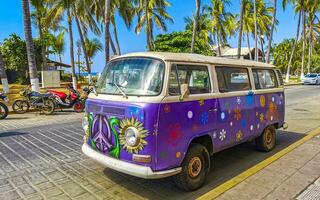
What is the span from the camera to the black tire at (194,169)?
4.01m

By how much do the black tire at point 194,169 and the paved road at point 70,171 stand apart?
0.43 ft

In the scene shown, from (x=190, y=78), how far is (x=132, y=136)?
51.8 inches

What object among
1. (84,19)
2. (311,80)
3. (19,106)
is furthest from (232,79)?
(311,80)

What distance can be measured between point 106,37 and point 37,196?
47.8ft

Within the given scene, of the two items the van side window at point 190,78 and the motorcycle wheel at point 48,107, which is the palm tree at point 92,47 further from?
the van side window at point 190,78

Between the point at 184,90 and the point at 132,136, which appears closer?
the point at 132,136

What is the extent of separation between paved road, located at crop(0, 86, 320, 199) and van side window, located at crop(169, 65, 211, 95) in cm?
155

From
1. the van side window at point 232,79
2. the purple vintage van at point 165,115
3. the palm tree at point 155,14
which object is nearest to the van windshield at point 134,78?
the purple vintage van at point 165,115

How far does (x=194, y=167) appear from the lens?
13.8 feet

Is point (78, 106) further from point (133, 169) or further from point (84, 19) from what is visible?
point (84, 19)

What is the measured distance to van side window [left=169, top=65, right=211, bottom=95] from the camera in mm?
3904

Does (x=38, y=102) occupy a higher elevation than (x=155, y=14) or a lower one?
lower

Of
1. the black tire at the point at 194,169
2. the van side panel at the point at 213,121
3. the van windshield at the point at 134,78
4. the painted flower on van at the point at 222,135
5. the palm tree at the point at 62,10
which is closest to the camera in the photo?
the van side panel at the point at 213,121

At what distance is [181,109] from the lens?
387 cm
